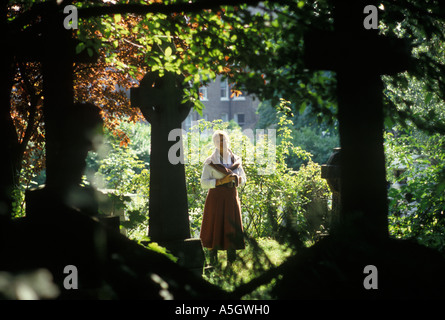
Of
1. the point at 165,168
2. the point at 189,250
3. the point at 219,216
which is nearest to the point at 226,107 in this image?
the point at 219,216

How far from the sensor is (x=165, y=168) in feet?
16.6

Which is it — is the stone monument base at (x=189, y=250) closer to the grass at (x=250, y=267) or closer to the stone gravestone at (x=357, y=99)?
the grass at (x=250, y=267)

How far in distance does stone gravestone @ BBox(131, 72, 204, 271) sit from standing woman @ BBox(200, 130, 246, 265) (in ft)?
2.92

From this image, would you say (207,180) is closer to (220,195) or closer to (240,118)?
(220,195)

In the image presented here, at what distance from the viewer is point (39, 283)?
1519 millimetres

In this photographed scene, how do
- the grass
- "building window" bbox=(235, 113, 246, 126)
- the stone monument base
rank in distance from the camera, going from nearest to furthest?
the grass
the stone monument base
"building window" bbox=(235, 113, 246, 126)

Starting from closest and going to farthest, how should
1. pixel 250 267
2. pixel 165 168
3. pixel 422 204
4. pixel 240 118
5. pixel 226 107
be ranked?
1. pixel 422 204
2. pixel 250 267
3. pixel 165 168
4. pixel 226 107
5. pixel 240 118

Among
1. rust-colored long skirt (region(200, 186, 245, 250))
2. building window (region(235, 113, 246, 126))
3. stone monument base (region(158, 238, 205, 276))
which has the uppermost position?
building window (region(235, 113, 246, 126))

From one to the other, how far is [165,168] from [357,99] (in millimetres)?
3184

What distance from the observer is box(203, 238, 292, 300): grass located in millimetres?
1772

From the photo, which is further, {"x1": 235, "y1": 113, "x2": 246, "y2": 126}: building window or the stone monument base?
{"x1": 235, "y1": 113, "x2": 246, "y2": 126}: building window

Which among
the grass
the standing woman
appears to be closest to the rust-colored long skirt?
the standing woman

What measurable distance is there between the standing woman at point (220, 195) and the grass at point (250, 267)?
0.35 m

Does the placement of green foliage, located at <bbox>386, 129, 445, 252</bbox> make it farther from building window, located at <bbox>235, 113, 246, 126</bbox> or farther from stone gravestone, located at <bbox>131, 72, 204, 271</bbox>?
building window, located at <bbox>235, 113, 246, 126</bbox>
